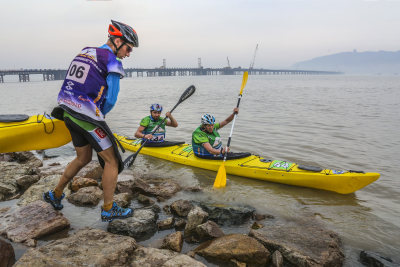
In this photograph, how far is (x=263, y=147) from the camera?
32.3 ft

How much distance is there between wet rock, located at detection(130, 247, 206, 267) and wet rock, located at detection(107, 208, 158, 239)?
2.13ft

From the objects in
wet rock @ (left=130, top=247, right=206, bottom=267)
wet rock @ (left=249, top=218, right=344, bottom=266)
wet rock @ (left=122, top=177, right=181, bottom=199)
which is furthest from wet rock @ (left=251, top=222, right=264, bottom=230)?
wet rock @ (left=122, top=177, right=181, bottom=199)

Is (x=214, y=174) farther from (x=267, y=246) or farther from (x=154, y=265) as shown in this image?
(x=154, y=265)

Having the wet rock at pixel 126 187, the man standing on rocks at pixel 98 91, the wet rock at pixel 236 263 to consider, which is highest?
the man standing on rocks at pixel 98 91

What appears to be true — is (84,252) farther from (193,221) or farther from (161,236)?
(193,221)

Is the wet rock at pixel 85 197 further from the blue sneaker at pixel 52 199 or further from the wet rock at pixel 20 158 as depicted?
the wet rock at pixel 20 158

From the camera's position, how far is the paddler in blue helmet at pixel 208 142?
6.84 metres

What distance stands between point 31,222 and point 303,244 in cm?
339

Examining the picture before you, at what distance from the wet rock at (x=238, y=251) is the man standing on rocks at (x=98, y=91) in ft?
4.57

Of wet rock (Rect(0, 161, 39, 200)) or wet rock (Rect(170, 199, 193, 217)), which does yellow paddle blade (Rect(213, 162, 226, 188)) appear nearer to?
wet rock (Rect(170, 199, 193, 217))

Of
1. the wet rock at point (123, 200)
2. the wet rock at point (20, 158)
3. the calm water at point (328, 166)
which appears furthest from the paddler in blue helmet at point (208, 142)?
the wet rock at point (20, 158)

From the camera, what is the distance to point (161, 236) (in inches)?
148

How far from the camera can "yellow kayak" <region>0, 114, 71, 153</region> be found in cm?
404

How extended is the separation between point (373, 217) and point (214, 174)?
3381mm
